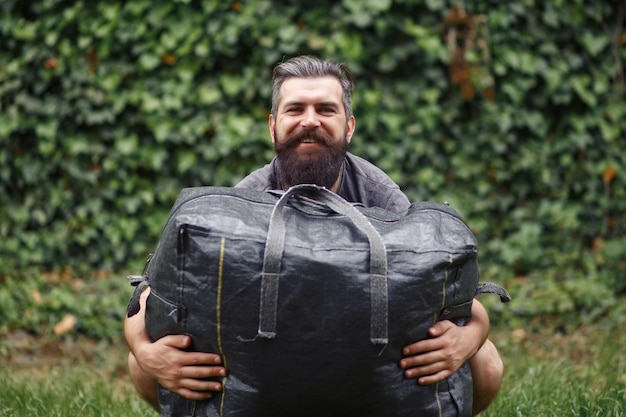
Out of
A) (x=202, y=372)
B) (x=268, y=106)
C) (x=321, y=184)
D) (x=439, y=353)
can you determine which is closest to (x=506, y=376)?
(x=321, y=184)

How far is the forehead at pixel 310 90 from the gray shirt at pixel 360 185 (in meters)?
A: 0.28

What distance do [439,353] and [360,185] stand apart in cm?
93

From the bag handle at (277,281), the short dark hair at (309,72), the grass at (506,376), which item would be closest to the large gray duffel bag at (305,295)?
the bag handle at (277,281)

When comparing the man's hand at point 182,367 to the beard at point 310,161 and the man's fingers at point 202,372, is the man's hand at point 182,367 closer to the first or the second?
the man's fingers at point 202,372

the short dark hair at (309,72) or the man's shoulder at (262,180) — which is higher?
the short dark hair at (309,72)

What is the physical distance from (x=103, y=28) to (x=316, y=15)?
1.42 meters

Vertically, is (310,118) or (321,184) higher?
(310,118)

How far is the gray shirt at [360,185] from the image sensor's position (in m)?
2.90

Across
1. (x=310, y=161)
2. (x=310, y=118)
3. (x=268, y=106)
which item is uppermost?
(x=310, y=118)

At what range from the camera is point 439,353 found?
2.24 metres

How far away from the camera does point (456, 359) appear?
7.54 feet

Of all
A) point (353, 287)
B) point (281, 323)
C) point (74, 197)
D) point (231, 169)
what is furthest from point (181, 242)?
point (74, 197)

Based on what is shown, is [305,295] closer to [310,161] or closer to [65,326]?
[310,161]

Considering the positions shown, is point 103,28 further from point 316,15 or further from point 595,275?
point 595,275
